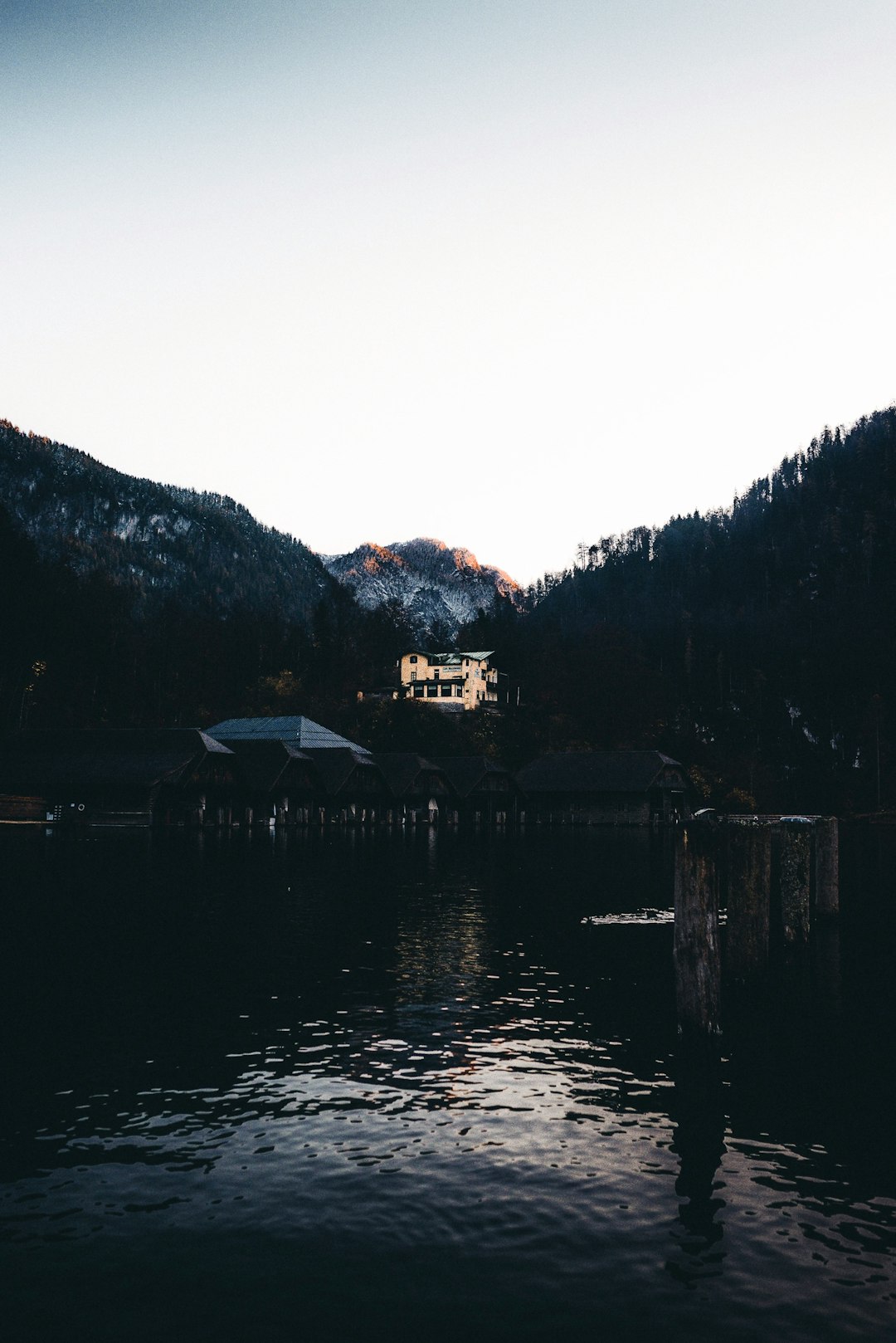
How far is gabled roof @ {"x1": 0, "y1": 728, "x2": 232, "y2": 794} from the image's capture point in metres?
78.3

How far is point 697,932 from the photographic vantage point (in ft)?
56.6

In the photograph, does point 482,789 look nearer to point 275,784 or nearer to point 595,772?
point 595,772

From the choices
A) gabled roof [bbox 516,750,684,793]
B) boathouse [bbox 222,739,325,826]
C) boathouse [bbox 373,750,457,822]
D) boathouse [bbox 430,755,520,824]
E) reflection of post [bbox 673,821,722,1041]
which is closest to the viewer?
reflection of post [bbox 673,821,722,1041]

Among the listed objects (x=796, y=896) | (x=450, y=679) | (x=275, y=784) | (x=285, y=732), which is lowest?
(x=796, y=896)

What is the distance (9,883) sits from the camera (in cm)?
4009

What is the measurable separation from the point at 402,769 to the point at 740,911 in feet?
278

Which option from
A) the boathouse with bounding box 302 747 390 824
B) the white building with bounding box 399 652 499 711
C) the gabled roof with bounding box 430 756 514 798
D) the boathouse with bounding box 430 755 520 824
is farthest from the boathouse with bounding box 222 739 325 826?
the white building with bounding box 399 652 499 711

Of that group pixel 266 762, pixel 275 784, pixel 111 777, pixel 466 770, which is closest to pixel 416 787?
pixel 466 770

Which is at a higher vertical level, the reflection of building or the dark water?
the reflection of building

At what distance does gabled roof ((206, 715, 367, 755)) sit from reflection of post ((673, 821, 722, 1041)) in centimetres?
8823

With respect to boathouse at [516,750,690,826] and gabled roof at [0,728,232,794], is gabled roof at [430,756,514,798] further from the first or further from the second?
gabled roof at [0,728,232,794]

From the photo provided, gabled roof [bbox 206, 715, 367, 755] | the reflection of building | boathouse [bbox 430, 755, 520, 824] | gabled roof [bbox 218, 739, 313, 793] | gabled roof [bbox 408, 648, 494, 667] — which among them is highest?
gabled roof [bbox 408, 648, 494, 667]

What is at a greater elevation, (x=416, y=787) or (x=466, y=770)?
(x=466, y=770)

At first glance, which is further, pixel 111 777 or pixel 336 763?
pixel 336 763
